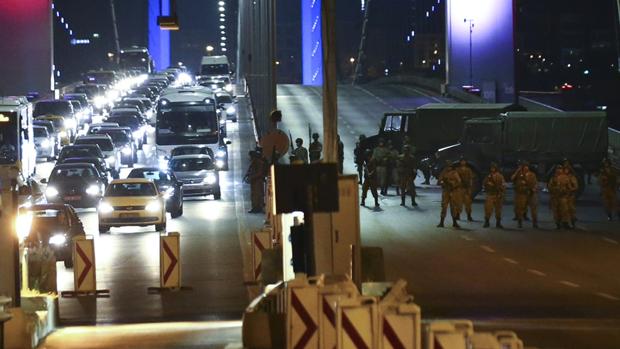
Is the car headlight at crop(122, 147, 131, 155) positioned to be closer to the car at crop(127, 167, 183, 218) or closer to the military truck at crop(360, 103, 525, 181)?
the military truck at crop(360, 103, 525, 181)

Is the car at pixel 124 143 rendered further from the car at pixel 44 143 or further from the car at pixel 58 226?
the car at pixel 58 226

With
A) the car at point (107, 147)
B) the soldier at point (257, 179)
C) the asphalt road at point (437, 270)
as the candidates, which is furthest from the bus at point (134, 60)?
the soldier at point (257, 179)

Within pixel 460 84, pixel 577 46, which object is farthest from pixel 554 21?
pixel 460 84

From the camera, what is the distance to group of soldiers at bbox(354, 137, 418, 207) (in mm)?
37719

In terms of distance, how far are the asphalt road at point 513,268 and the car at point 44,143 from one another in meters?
18.7

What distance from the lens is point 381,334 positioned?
1029 cm

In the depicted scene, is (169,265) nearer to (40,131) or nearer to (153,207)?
(153,207)

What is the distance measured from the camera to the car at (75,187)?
39.9 metres

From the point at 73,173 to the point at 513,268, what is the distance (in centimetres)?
1826

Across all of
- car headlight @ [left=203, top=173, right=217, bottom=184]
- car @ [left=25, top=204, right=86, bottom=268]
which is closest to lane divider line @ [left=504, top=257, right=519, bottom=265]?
car @ [left=25, top=204, right=86, bottom=268]

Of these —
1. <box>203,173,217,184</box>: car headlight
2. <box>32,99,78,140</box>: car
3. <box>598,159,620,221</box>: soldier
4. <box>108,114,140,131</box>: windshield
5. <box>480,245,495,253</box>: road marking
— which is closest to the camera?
<box>480,245,495,253</box>: road marking

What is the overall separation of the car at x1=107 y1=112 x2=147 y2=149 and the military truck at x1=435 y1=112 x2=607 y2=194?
22.8 m

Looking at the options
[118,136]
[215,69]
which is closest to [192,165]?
[118,136]

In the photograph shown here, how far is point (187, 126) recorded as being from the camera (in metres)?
52.5
